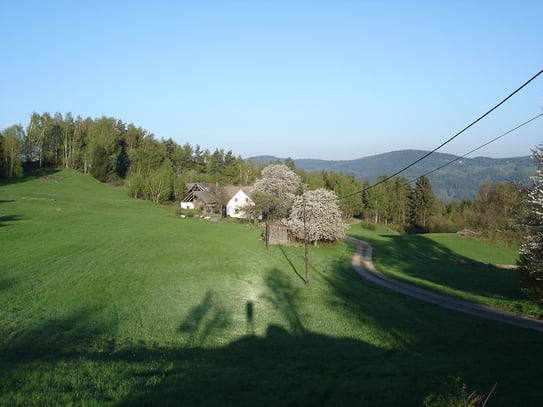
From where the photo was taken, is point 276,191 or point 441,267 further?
point 276,191

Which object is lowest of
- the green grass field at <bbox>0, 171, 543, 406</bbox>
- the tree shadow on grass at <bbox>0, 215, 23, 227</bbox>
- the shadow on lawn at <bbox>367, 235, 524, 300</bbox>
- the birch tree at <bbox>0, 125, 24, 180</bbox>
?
the shadow on lawn at <bbox>367, 235, 524, 300</bbox>

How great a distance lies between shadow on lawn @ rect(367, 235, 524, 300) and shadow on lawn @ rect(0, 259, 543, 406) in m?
10.4

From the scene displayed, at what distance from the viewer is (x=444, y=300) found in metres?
25.9

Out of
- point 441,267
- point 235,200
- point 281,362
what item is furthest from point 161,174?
point 281,362

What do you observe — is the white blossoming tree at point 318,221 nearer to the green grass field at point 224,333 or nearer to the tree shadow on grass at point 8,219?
the green grass field at point 224,333

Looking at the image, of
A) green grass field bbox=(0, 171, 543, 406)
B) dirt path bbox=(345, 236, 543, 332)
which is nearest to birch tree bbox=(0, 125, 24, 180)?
green grass field bbox=(0, 171, 543, 406)

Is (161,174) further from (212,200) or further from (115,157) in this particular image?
(115,157)

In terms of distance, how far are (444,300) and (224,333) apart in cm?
1398

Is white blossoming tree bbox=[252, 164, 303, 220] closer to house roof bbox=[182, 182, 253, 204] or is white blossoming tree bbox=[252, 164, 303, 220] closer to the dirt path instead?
house roof bbox=[182, 182, 253, 204]

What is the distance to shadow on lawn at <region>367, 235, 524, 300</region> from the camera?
103ft

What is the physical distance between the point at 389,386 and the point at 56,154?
117m

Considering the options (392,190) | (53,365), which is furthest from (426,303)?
(392,190)

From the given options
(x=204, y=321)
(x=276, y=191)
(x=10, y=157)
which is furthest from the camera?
(x=10, y=157)

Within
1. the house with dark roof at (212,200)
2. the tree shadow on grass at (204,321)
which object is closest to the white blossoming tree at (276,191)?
the house with dark roof at (212,200)
